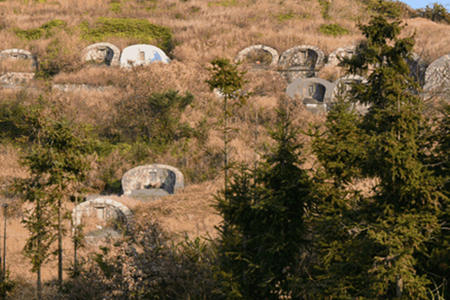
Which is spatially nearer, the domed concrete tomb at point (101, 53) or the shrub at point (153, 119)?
the shrub at point (153, 119)

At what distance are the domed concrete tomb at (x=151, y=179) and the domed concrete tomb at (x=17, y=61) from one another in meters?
15.2

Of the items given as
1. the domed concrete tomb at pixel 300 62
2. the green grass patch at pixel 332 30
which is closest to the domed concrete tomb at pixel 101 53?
the domed concrete tomb at pixel 300 62

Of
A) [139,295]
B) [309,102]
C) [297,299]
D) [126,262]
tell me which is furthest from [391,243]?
[309,102]

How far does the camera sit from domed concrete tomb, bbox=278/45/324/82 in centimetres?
2442

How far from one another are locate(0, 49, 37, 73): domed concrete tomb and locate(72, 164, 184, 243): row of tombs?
15.3 meters

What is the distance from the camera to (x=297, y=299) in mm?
4969

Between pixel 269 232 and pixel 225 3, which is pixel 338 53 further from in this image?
pixel 269 232

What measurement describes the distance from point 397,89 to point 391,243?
5.73ft

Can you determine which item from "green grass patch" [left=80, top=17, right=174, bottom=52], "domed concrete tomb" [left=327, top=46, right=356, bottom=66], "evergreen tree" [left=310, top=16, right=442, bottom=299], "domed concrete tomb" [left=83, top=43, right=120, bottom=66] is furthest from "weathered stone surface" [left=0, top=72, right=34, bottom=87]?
"evergreen tree" [left=310, top=16, right=442, bottom=299]

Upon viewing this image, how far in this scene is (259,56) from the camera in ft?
88.9

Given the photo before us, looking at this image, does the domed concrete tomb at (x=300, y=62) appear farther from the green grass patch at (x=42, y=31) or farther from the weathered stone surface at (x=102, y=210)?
the green grass patch at (x=42, y=31)

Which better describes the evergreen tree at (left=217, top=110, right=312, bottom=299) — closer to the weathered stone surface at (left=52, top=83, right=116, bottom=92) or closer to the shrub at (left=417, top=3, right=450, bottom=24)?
the weathered stone surface at (left=52, top=83, right=116, bottom=92)

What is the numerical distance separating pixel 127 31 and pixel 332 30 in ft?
52.0

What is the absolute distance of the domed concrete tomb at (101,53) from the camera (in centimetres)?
2712
